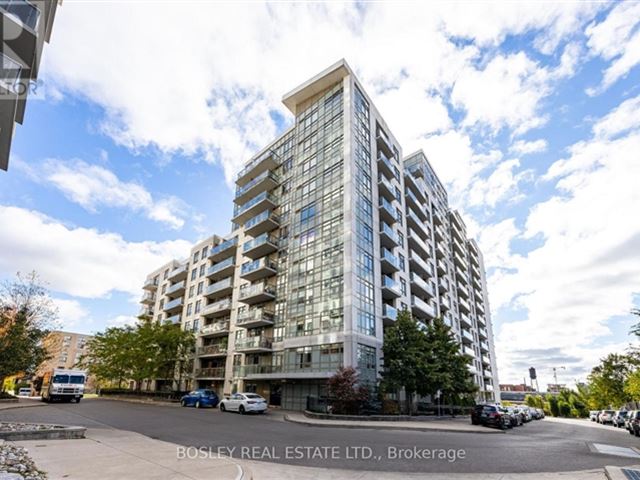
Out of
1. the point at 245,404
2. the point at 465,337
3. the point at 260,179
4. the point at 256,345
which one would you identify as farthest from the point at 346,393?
the point at 465,337

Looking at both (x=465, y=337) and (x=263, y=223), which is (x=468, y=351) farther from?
(x=263, y=223)

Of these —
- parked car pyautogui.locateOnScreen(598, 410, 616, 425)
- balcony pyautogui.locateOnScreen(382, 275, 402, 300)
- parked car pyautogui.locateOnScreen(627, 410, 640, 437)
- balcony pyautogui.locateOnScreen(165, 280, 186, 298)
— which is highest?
balcony pyautogui.locateOnScreen(165, 280, 186, 298)

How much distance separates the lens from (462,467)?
9570mm

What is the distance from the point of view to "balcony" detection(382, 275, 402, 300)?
3584 centimetres

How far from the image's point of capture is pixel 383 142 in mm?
42469

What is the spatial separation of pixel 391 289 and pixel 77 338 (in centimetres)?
11473

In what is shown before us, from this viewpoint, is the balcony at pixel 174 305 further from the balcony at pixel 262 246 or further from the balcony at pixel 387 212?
the balcony at pixel 387 212

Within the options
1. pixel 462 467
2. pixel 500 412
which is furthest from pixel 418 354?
pixel 462 467

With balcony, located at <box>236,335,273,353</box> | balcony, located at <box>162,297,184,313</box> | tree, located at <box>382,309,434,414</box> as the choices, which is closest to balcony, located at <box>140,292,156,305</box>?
balcony, located at <box>162,297,184,313</box>

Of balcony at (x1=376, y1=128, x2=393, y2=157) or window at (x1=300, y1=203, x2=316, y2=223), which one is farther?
balcony at (x1=376, y1=128, x2=393, y2=157)

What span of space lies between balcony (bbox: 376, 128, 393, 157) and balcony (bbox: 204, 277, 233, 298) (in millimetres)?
24100

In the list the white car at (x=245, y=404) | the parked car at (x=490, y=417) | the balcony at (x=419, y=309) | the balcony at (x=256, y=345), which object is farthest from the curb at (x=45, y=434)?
the balcony at (x=419, y=309)

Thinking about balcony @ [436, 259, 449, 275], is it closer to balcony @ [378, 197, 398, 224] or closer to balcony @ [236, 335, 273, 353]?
balcony @ [378, 197, 398, 224]

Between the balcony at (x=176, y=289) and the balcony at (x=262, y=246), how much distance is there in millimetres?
21067
